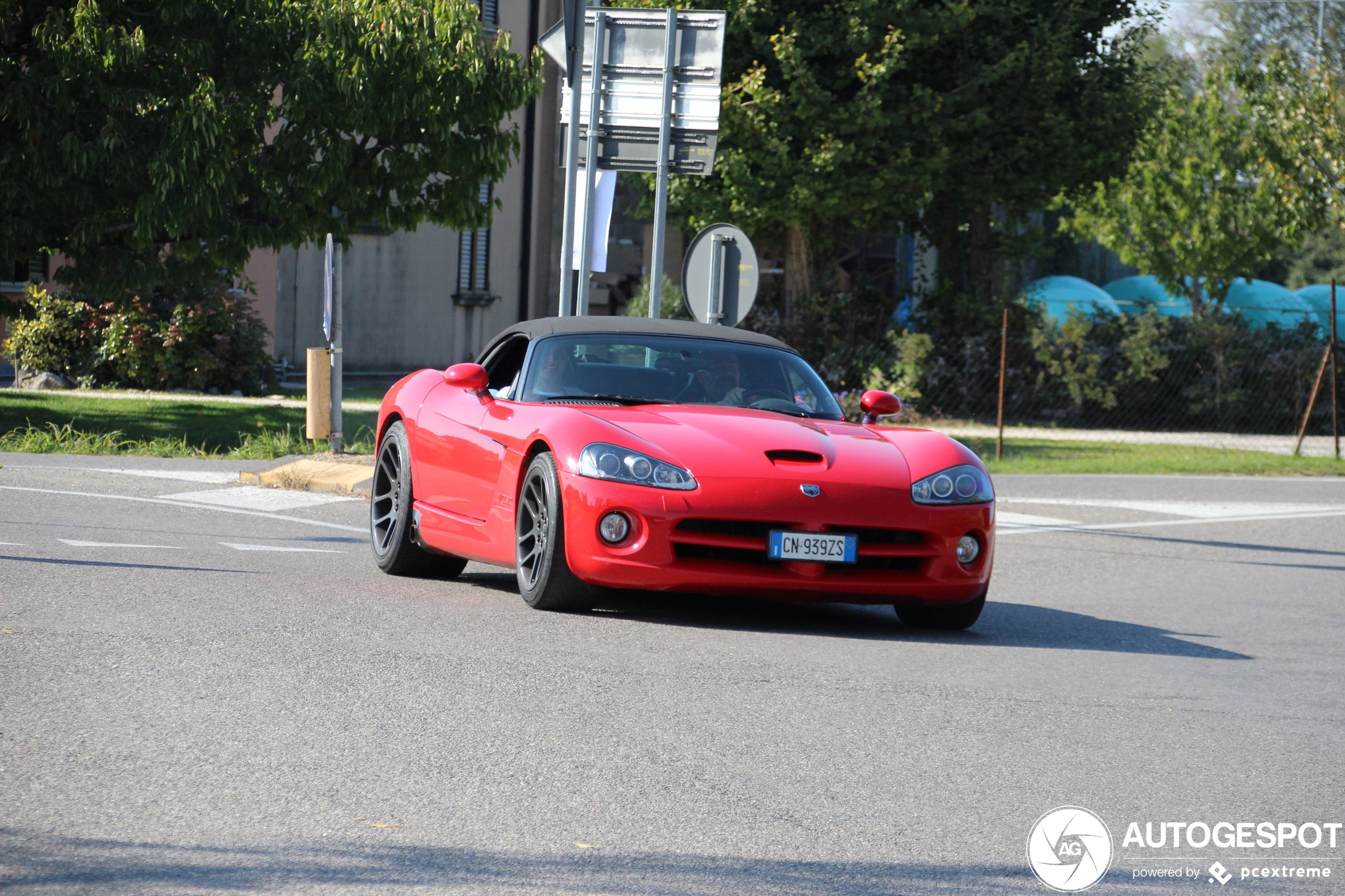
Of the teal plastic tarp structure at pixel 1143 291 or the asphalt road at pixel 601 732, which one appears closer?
the asphalt road at pixel 601 732

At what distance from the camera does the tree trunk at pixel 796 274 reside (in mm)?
27438

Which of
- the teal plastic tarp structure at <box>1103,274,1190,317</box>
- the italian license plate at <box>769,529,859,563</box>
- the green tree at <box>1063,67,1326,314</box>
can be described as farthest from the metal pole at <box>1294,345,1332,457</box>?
the teal plastic tarp structure at <box>1103,274,1190,317</box>

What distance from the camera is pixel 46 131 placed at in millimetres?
15875

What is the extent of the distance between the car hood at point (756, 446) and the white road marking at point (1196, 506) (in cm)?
768

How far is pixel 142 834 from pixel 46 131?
13.2 metres

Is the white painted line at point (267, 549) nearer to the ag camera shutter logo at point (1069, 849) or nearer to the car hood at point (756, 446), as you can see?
the car hood at point (756, 446)

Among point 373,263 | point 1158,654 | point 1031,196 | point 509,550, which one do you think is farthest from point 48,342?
point 1158,654

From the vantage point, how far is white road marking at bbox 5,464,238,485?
549 inches

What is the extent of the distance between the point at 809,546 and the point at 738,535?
30 centimetres

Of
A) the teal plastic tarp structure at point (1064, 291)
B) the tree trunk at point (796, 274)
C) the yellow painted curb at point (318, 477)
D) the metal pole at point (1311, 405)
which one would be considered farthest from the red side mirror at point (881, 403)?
the teal plastic tarp structure at point (1064, 291)

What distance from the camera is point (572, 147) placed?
1377cm

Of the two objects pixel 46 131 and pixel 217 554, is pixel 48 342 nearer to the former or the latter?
pixel 46 131

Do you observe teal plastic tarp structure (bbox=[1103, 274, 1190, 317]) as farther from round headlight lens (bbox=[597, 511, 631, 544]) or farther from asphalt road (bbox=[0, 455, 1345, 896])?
round headlight lens (bbox=[597, 511, 631, 544])

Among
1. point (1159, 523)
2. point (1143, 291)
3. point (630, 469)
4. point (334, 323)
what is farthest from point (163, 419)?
point (1143, 291)
